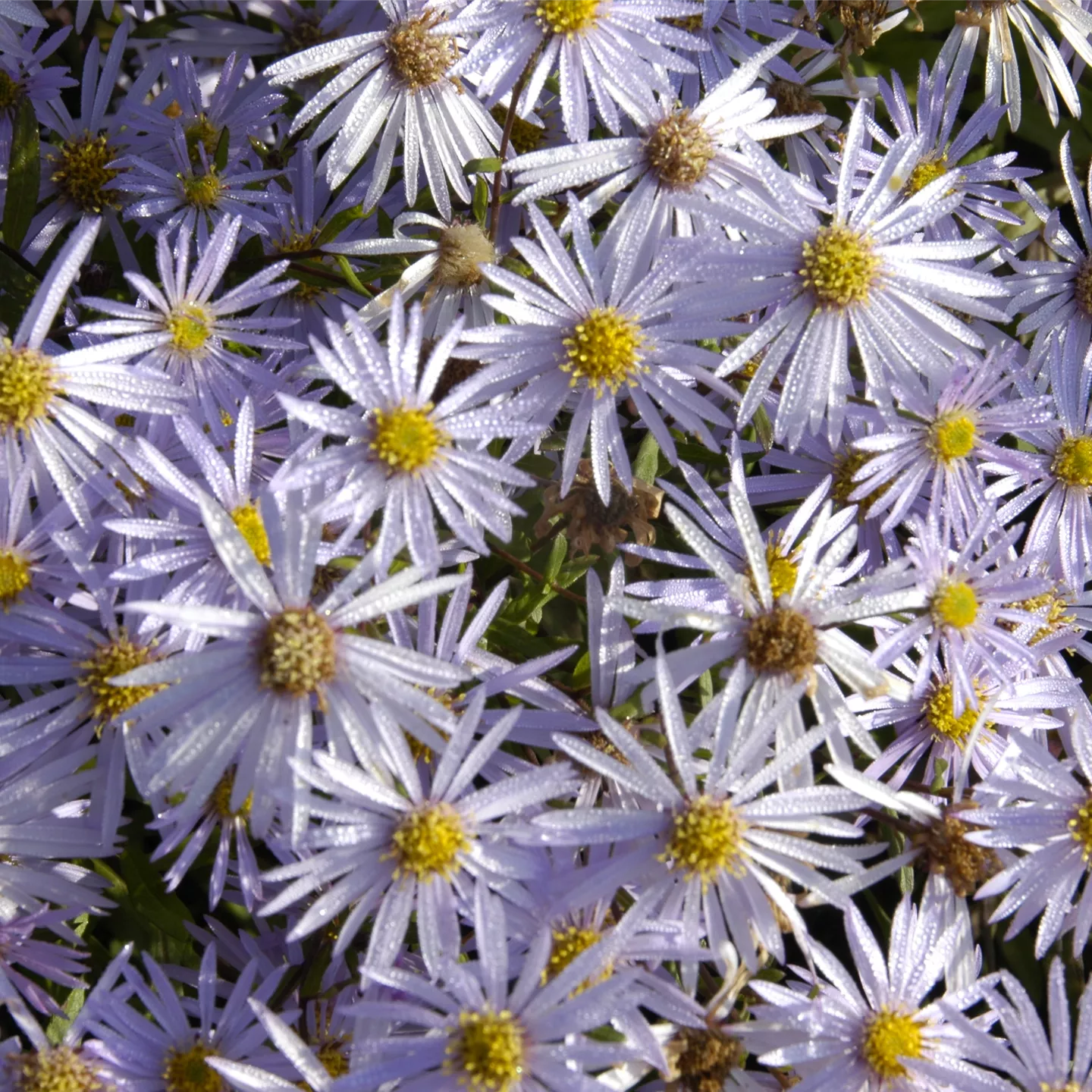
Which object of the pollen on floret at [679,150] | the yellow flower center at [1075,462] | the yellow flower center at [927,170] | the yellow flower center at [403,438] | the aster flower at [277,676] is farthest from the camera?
the yellow flower center at [927,170]

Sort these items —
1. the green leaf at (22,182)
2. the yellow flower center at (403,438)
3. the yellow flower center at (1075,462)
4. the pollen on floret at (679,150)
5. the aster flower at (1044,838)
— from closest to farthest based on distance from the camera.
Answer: the yellow flower center at (403,438) < the aster flower at (1044,838) < the pollen on floret at (679,150) < the green leaf at (22,182) < the yellow flower center at (1075,462)

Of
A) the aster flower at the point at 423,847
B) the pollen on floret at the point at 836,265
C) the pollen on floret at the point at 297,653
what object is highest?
the pollen on floret at the point at 836,265

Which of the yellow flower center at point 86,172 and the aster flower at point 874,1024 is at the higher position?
the yellow flower center at point 86,172

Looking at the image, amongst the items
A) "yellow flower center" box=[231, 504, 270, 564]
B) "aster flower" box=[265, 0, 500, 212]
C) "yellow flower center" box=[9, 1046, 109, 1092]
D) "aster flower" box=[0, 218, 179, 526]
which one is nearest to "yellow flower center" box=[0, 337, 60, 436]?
"aster flower" box=[0, 218, 179, 526]

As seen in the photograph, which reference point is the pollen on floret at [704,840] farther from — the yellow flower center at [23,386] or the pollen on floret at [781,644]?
the yellow flower center at [23,386]

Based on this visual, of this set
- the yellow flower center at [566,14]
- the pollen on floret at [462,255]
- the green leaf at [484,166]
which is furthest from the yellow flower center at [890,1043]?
the yellow flower center at [566,14]

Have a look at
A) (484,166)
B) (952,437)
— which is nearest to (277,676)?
(484,166)

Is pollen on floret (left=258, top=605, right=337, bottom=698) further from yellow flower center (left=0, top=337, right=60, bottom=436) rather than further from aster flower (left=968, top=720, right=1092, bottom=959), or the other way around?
aster flower (left=968, top=720, right=1092, bottom=959)

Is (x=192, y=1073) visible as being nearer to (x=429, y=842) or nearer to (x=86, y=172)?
(x=429, y=842)

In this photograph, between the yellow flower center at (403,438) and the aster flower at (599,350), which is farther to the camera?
the aster flower at (599,350)
